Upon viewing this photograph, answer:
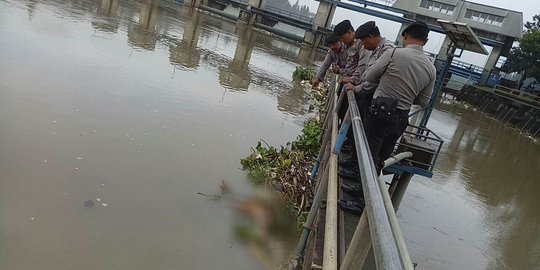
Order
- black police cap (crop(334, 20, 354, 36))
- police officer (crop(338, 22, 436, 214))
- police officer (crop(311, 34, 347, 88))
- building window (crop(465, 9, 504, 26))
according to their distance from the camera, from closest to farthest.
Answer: police officer (crop(338, 22, 436, 214))
black police cap (crop(334, 20, 354, 36))
police officer (crop(311, 34, 347, 88))
building window (crop(465, 9, 504, 26))

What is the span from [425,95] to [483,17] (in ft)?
150

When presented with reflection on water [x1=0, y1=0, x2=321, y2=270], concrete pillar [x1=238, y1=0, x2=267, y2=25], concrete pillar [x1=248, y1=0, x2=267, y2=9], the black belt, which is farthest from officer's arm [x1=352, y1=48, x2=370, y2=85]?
concrete pillar [x1=248, y1=0, x2=267, y2=9]

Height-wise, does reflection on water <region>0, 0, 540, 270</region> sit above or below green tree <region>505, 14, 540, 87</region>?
below

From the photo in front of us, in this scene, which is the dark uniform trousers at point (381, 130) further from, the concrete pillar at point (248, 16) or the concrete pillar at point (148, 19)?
the concrete pillar at point (248, 16)

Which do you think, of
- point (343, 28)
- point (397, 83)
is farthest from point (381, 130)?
point (343, 28)

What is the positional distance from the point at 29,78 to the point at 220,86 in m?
4.05

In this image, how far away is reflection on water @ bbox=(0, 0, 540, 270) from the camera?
10.8 ft

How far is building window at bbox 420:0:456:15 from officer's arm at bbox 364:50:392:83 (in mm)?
45172

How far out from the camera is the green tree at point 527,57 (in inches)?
1332

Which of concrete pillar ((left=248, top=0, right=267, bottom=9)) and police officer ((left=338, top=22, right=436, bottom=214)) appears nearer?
police officer ((left=338, top=22, right=436, bottom=214))

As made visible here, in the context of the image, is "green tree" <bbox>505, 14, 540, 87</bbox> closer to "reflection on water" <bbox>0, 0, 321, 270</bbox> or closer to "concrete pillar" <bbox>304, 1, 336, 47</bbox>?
"concrete pillar" <bbox>304, 1, 336, 47</bbox>

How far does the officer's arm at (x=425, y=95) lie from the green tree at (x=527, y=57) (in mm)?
36687

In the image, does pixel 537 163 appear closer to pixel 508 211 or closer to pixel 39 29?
pixel 508 211

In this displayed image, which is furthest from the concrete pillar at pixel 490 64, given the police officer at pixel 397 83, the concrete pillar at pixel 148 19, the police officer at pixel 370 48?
the police officer at pixel 397 83
